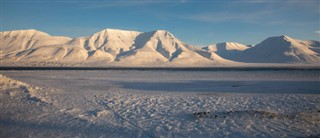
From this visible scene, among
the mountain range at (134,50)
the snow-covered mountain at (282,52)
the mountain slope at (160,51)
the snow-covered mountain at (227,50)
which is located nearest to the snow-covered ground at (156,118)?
the mountain range at (134,50)

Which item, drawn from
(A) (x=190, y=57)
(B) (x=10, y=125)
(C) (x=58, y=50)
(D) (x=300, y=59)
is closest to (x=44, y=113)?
(B) (x=10, y=125)

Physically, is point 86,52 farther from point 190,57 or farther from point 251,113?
point 251,113

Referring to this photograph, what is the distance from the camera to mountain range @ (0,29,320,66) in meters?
104

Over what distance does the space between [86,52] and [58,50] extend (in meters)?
13.1

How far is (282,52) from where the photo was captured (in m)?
123

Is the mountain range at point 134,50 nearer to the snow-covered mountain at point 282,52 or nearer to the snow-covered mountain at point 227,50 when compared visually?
the snow-covered mountain at point 282,52

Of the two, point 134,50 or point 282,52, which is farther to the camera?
point 282,52

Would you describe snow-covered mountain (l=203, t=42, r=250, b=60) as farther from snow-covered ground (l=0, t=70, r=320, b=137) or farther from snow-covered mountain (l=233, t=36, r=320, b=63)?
snow-covered ground (l=0, t=70, r=320, b=137)

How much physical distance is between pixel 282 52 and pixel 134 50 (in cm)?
7831

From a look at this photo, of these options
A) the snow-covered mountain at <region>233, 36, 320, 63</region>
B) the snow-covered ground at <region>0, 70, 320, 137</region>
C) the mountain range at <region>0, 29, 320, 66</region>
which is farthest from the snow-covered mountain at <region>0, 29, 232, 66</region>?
the snow-covered ground at <region>0, 70, 320, 137</region>

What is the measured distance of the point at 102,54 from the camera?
111250 mm

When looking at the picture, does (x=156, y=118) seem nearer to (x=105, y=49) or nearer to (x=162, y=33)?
(x=105, y=49)

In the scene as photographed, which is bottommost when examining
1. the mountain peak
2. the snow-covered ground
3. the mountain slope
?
the snow-covered ground

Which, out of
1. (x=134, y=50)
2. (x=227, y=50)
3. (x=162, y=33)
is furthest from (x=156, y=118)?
(x=227, y=50)
